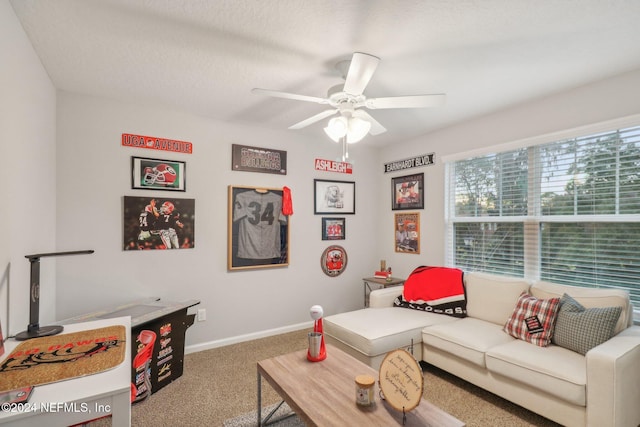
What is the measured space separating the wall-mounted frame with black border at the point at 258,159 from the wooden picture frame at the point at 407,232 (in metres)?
1.69

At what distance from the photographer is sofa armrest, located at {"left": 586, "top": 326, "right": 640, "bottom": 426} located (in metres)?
1.71

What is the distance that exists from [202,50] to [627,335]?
3343 mm

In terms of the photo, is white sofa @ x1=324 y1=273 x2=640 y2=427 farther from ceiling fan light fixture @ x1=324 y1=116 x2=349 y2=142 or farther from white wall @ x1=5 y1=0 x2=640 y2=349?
ceiling fan light fixture @ x1=324 y1=116 x2=349 y2=142

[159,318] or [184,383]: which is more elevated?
[159,318]

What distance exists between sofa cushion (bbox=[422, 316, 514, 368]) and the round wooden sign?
3.82 feet

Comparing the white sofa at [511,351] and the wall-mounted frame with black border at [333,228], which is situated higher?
the wall-mounted frame with black border at [333,228]

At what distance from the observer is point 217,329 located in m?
3.36

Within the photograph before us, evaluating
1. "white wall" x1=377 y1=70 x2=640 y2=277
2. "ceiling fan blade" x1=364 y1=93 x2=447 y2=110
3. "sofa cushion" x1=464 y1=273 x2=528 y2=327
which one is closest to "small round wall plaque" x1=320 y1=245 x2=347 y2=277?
"white wall" x1=377 y1=70 x2=640 y2=277

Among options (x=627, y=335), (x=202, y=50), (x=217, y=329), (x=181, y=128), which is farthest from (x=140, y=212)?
(x=627, y=335)

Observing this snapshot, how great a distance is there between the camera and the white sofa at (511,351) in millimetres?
1768

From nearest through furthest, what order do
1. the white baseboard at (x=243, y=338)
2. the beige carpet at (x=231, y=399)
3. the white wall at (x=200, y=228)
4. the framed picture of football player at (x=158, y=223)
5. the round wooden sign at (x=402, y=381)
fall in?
the round wooden sign at (x=402, y=381) → the beige carpet at (x=231, y=399) → the white wall at (x=200, y=228) → the framed picture of football player at (x=158, y=223) → the white baseboard at (x=243, y=338)

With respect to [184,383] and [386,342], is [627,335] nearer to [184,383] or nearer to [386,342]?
[386,342]

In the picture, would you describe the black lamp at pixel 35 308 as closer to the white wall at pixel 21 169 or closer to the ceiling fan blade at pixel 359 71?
the white wall at pixel 21 169

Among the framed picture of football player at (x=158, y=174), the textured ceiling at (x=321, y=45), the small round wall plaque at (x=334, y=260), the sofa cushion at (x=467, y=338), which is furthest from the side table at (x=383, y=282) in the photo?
the framed picture of football player at (x=158, y=174)
